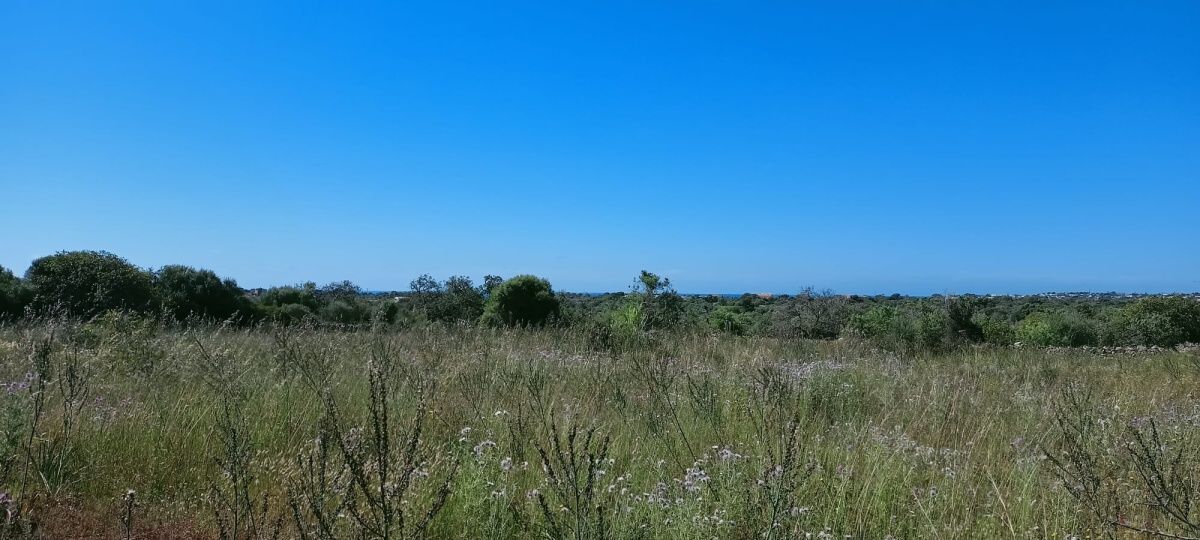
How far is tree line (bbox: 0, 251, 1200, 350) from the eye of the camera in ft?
45.8

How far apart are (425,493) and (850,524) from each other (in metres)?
2.13

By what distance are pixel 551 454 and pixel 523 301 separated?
1307 centimetres

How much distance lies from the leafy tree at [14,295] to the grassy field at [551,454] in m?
12.8

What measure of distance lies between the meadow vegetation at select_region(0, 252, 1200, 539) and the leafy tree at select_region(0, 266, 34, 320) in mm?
10058

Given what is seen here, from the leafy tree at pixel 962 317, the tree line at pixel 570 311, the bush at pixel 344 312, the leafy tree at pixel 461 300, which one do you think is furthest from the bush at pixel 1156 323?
the bush at pixel 344 312

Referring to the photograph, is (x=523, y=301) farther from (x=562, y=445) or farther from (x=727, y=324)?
(x=562, y=445)

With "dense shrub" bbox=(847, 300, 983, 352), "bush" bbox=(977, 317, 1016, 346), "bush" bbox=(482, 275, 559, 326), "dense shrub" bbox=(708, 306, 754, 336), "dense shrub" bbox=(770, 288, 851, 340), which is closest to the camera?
"dense shrub" bbox=(847, 300, 983, 352)

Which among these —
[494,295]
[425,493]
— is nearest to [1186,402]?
[425,493]

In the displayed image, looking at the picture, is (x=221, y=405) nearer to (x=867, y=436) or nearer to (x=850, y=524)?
(x=850, y=524)

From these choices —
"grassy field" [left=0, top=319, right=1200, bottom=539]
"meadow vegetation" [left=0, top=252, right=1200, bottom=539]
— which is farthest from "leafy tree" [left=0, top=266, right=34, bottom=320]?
"grassy field" [left=0, top=319, right=1200, bottom=539]

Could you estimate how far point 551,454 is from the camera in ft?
12.2

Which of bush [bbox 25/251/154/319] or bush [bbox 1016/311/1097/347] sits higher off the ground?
bush [bbox 25/251/154/319]

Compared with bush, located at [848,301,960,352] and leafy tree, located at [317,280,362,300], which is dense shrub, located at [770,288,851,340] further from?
leafy tree, located at [317,280,362,300]

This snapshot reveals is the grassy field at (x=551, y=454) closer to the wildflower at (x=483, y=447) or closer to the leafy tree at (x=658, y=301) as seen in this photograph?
the wildflower at (x=483, y=447)
